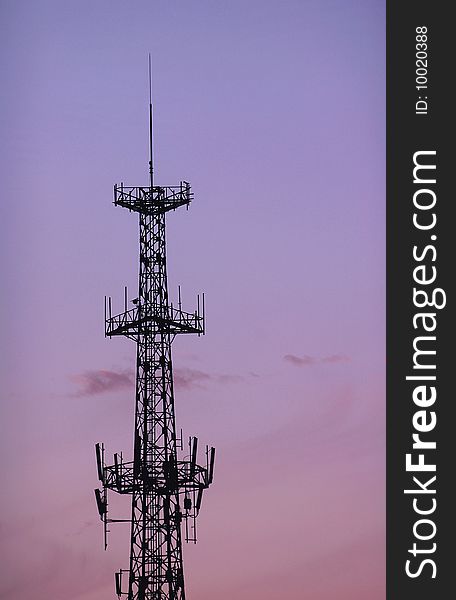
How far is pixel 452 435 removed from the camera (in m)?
37.8

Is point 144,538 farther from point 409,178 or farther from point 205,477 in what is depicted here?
point 409,178

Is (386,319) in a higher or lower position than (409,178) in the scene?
lower

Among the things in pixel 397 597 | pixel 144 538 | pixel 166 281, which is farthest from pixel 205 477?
pixel 397 597

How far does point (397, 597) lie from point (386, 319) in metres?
5.68

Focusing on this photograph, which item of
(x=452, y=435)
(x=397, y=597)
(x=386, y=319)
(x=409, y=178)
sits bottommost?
(x=397, y=597)

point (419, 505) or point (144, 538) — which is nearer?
point (419, 505)

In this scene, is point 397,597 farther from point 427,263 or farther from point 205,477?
point 205,477

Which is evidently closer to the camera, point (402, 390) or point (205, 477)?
point (402, 390)

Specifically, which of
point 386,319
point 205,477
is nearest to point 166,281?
point 205,477

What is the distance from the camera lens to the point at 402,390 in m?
37.9

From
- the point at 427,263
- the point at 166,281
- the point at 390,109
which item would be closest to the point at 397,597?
the point at 427,263

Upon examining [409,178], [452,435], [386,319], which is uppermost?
[409,178]

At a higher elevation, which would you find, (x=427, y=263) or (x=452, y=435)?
(x=427, y=263)

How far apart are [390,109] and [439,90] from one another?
42.9 inches
